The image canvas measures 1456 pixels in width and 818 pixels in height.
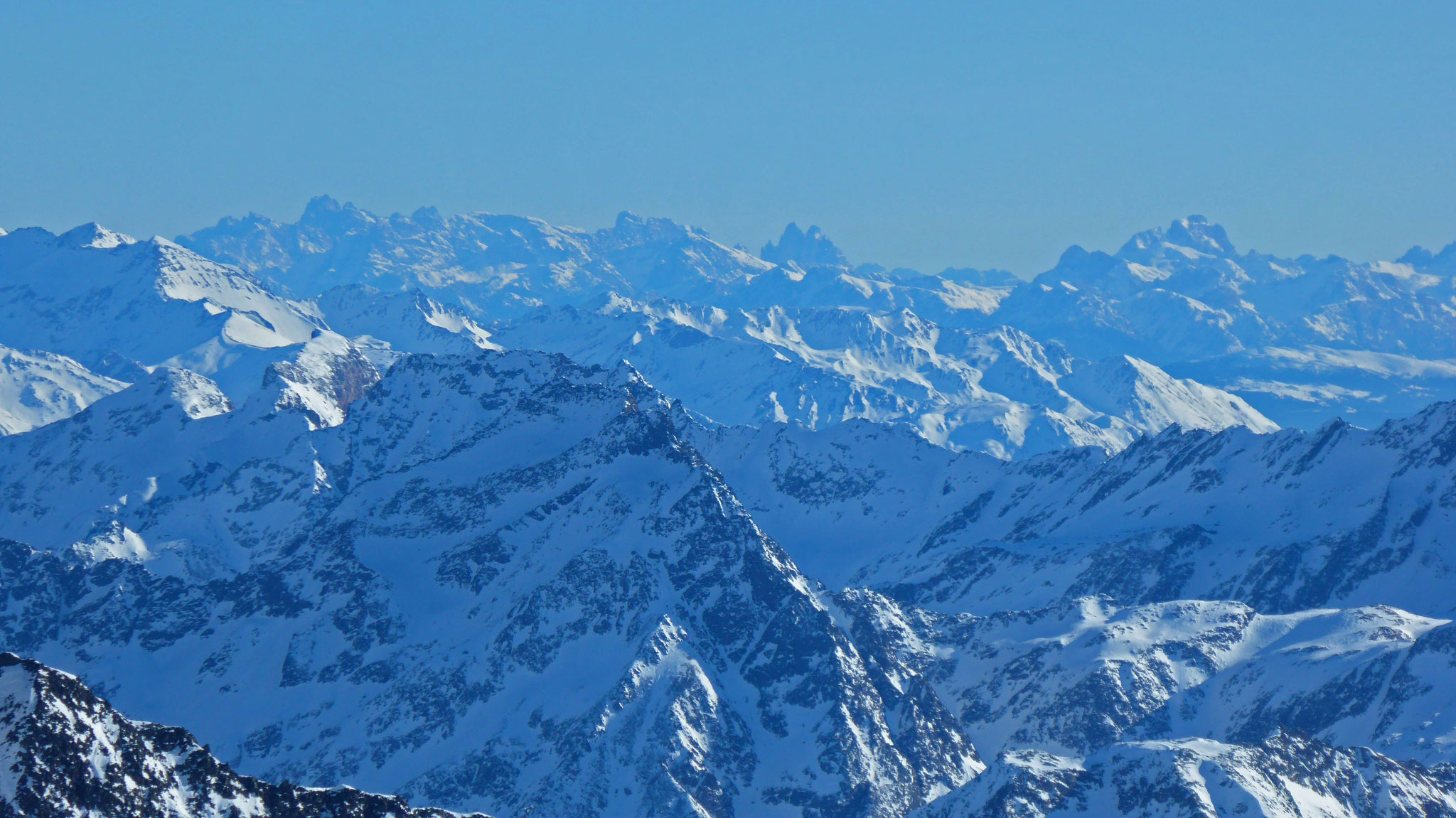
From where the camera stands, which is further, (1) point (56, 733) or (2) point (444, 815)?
(2) point (444, 815)

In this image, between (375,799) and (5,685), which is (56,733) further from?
(375,799)

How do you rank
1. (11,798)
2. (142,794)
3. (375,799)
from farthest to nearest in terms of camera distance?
(375,799) → (142,794) → (11,798)

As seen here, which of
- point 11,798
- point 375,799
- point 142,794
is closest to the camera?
point 11,798

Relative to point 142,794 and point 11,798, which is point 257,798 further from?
point 11,798

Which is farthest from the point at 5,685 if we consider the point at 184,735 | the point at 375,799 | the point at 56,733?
the point at 375,799

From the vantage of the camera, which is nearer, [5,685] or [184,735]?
[5,685]

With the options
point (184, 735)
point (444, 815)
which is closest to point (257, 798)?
point (184, 735)
